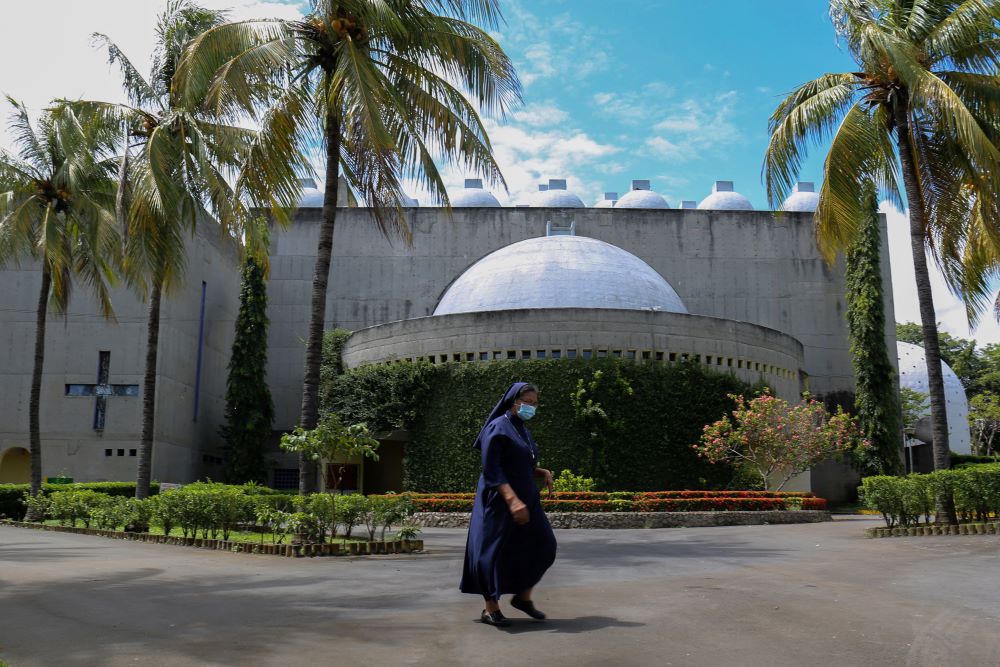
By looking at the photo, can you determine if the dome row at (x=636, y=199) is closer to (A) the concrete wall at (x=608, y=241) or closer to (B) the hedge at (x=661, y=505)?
(A) the concrete wall at (x=608, y=241)

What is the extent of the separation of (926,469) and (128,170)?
133 ft

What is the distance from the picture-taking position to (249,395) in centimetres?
3556

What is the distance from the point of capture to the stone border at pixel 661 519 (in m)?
21.5

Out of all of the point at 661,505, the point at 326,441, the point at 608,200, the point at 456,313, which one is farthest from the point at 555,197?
the point at 326,441

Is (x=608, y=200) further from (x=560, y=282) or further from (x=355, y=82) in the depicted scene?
(x=355, y=82)

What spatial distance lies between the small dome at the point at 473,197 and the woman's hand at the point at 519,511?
129 feet

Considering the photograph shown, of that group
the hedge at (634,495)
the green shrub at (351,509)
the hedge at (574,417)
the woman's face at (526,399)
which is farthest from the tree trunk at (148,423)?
the woman's face at (526,399)

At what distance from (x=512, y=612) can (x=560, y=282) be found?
931 inches

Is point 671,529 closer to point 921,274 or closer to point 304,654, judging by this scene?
point 921,274

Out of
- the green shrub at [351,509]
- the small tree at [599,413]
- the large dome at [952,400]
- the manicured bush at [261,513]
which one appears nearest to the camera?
the manicured bush at [261,513]

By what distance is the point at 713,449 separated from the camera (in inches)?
1022

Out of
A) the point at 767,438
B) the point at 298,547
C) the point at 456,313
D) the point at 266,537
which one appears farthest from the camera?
the point at 456,313

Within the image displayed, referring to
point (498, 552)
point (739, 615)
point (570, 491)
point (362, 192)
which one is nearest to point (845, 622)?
point (739, 615)

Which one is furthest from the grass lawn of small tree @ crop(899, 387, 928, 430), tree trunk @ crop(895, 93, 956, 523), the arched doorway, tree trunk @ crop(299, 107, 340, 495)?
small tree @ crop(899, 387, 928, 430)
